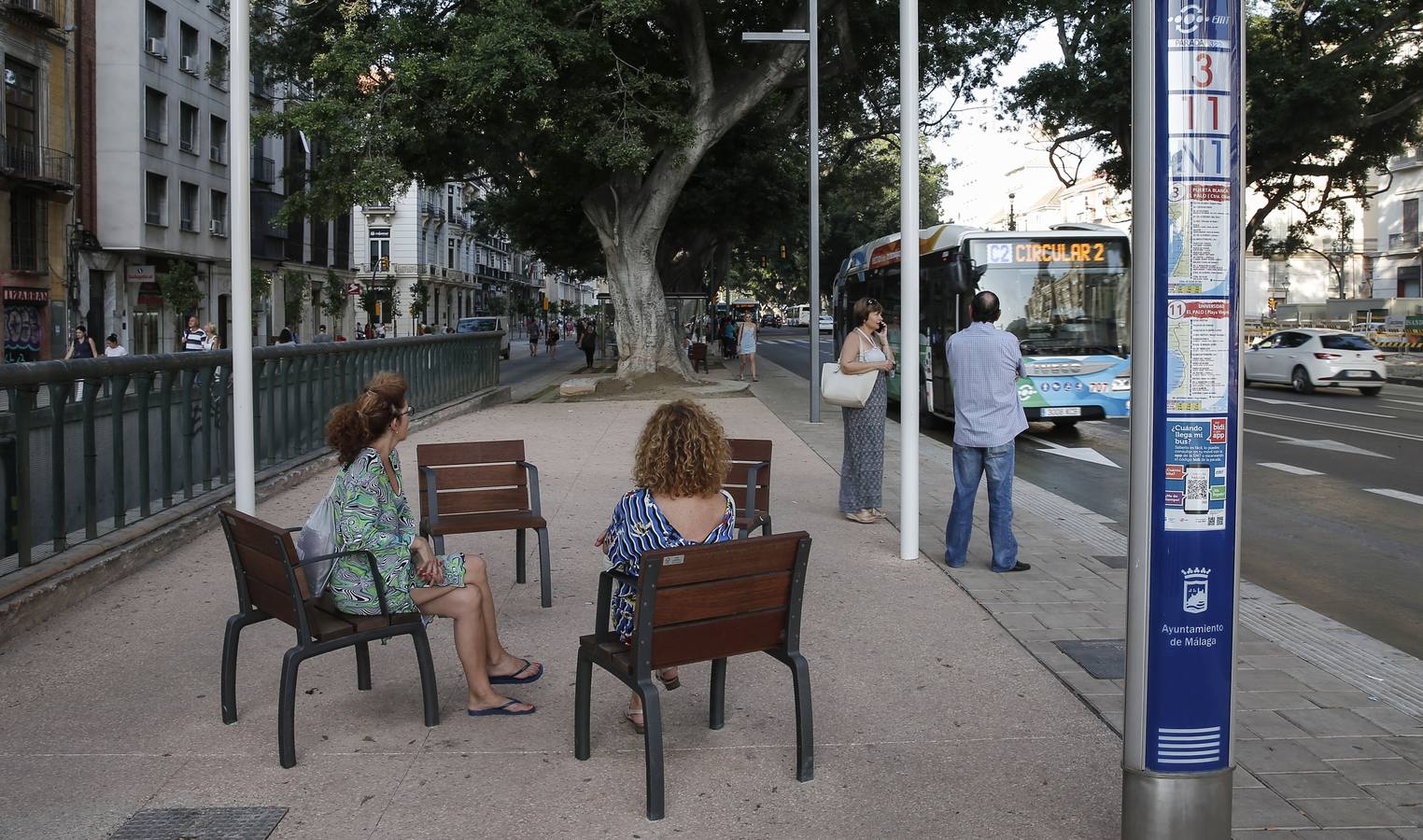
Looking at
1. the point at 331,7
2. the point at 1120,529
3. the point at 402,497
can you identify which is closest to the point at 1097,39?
the point at 331,7

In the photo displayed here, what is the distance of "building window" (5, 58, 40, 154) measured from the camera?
3441 centimetres

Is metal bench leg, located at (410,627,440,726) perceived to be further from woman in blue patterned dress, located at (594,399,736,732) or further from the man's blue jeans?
the man's blue jeans

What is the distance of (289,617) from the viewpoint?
4328 mm

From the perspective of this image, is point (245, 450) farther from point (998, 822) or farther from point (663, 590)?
point (998, 822)

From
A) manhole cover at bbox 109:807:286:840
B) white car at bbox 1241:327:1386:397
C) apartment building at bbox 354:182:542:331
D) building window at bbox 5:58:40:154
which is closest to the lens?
manhole cover at bbox 109:807:286:840

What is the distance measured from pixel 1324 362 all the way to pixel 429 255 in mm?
64020

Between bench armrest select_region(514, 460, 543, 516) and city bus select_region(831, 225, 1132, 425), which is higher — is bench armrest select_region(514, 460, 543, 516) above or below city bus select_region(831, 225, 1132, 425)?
below

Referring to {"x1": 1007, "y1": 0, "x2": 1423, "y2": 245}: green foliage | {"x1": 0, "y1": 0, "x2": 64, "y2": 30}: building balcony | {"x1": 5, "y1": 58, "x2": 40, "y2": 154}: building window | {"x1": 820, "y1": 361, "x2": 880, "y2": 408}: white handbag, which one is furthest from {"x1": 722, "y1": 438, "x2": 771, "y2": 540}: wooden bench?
{"x1": 0, "y1": 0, "x2": 64, "y2": 30}: building balcony

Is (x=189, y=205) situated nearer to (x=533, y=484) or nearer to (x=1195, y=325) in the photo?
(x=533, y=484)

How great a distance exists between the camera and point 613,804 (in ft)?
12.7

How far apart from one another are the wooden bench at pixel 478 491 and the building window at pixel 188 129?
40.8 meters

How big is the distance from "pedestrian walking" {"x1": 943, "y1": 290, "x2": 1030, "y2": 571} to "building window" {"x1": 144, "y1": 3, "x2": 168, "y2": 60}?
39219 millimetres

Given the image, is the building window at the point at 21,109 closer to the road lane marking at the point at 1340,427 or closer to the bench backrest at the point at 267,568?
the road lane marking at the point at 1340,427

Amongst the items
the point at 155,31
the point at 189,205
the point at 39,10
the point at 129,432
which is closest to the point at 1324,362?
the point at 129,432
